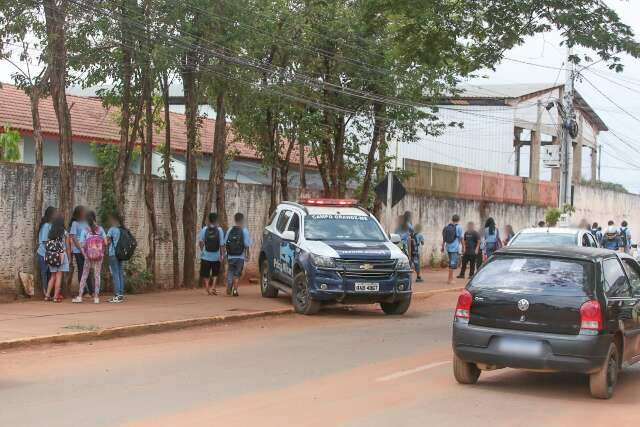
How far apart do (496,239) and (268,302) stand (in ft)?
35.0

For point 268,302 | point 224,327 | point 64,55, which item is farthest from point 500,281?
point 64,55

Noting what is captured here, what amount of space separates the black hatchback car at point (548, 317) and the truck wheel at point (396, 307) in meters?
7.41

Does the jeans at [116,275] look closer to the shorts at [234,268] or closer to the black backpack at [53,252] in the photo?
the black backpack at [53,252]

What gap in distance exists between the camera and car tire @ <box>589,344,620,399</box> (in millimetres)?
9102

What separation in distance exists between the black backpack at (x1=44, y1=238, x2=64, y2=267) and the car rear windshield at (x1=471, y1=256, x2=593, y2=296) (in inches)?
360

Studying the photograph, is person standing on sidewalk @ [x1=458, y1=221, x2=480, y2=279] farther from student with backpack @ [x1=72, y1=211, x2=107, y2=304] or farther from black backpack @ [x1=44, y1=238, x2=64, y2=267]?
black backpack @ [x1=44, y1=238, x2=64, y2=267]

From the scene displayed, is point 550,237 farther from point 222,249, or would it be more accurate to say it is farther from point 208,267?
point 208,267

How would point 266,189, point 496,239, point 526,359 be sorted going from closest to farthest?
1. point 526,359
2. point 266,189
3. point 496,239

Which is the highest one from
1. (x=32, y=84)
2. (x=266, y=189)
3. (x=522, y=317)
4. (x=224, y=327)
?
(x=32, y=84)

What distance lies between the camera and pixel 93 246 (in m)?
16.5

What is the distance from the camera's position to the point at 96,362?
11094 mm

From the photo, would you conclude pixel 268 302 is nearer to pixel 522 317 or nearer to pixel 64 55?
pixel 64 55

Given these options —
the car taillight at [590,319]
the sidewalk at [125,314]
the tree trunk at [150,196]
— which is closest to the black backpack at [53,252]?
the sidewalk at [125,314]

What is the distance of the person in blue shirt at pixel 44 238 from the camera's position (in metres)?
16.7
